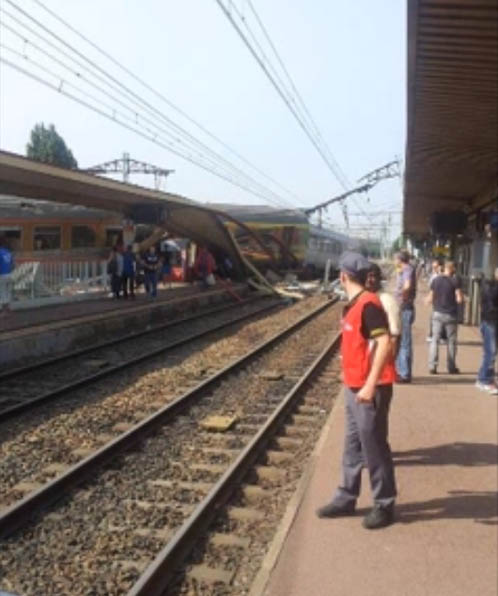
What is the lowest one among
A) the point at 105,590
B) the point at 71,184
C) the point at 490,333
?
the point at 105,590

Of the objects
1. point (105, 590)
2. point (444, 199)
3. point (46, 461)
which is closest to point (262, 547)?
point (105, 590)

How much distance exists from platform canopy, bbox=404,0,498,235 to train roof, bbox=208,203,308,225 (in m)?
26.3

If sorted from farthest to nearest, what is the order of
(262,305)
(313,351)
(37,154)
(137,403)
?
(37,154)
(262,305)
(313,351)
(137,403)

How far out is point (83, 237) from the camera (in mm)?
29797

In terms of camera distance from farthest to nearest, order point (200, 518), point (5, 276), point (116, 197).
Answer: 1. point (116, 197)
2. point (5, 276)
3. point (200, 518)

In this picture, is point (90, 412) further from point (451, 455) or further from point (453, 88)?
point (453, 88)

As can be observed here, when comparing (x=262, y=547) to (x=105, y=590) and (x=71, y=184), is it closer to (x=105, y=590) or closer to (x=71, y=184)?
(x=105, y=590)

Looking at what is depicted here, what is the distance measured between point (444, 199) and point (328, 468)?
54.3 feet

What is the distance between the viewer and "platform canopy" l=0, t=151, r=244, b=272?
14.5 meters

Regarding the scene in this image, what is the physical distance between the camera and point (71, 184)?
54.2ft

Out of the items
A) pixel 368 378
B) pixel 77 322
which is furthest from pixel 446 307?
pixel 77 322

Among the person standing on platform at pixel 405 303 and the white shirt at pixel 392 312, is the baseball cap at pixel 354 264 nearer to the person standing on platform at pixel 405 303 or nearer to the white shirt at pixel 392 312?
the white shirt at pixel 392 312

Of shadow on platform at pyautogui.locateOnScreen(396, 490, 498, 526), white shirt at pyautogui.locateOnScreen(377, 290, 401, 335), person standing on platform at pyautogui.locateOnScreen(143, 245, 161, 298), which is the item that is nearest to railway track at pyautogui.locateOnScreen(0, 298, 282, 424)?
person standing on platform at pyautogui.locateOnScreen(143, 245, 161, 298)

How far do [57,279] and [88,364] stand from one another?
29.4ft
